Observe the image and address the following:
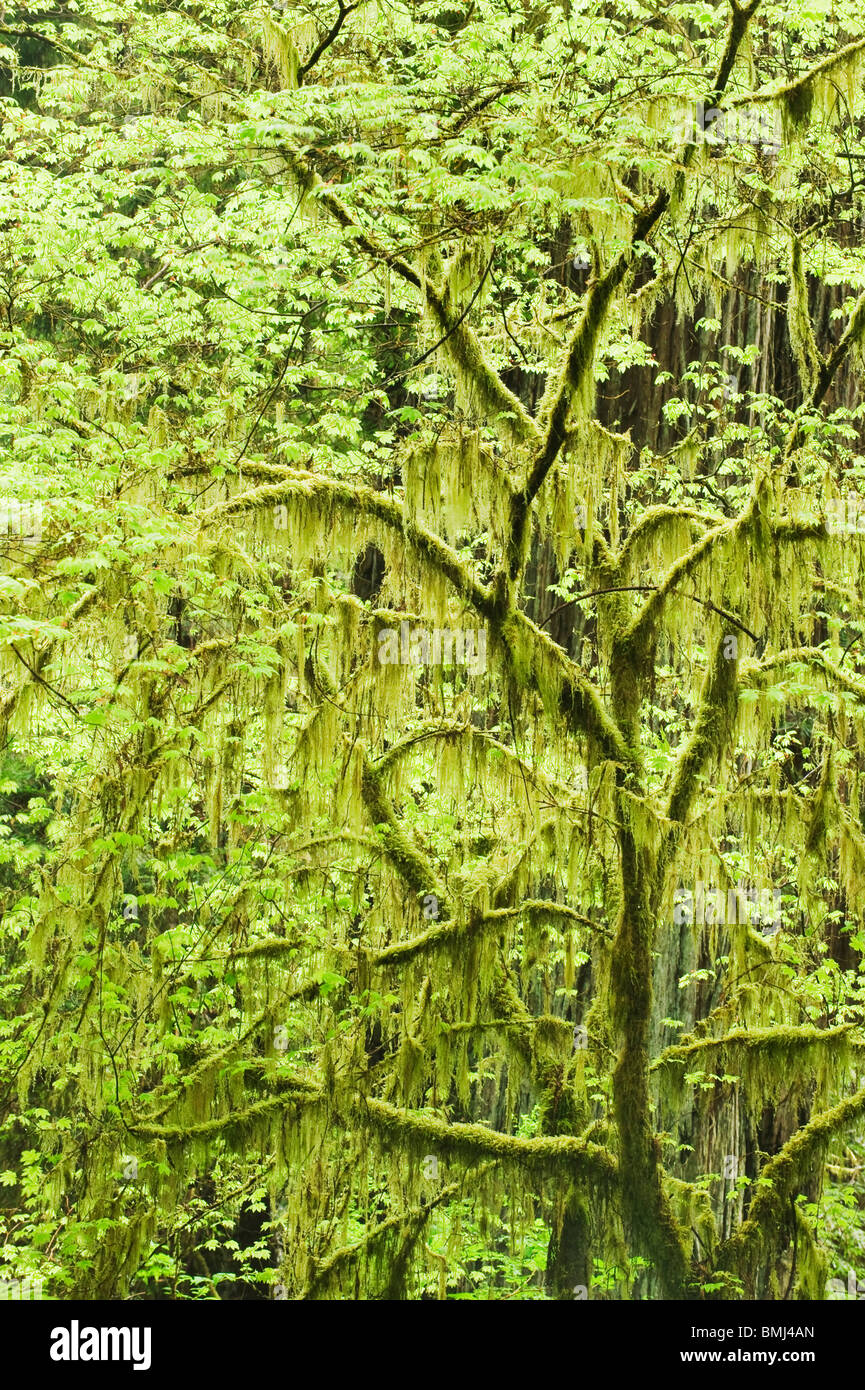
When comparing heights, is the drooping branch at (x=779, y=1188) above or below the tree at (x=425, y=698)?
below

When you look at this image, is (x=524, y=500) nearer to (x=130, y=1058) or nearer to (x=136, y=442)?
(x=136, y=442)

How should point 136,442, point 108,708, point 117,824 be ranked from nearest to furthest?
point 108,708 → point 117,824 → point 136,442

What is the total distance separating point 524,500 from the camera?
265 inches

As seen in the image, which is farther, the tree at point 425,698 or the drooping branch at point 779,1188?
the drooping branch at point 779,1188

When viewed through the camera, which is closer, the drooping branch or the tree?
the tree

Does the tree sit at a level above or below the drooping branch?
above

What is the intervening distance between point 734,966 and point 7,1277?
16.3 ft

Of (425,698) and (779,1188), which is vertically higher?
(425,698)

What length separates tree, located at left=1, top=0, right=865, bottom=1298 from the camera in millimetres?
6273

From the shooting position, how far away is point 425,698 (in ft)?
26.4

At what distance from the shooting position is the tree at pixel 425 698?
6273 mm

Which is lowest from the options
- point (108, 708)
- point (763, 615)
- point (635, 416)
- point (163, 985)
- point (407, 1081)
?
point (407, 1081)

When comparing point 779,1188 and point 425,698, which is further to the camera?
point 425,698

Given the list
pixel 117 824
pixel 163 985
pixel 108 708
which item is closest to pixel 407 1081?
pixel 163 985
